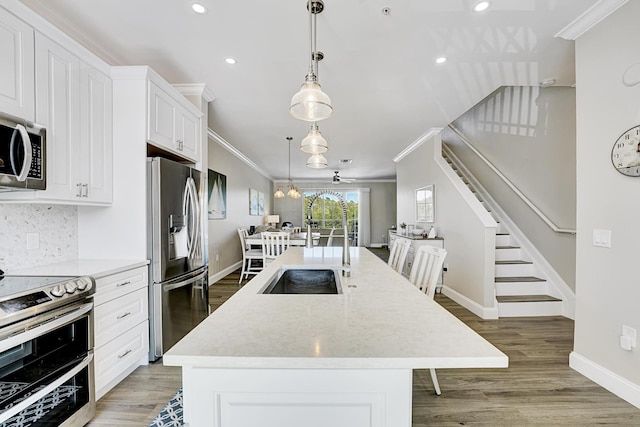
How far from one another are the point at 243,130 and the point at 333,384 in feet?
14.9

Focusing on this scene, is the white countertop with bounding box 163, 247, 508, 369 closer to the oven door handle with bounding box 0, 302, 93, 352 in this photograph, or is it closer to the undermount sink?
the undermount sink

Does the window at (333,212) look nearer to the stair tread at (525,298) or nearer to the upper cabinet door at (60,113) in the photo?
the stair tread at (525,298)

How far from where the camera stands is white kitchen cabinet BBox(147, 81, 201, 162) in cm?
247

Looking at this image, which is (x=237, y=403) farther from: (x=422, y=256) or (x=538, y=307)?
(x=538, y=307)

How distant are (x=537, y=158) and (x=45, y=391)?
5.20 metres

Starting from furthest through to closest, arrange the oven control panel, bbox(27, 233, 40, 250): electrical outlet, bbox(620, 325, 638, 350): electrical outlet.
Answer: bbox(27, 233, 40, 250): electrical outlet < bbox(620, 325, 638, 350): electrical outlet < the oven control panel

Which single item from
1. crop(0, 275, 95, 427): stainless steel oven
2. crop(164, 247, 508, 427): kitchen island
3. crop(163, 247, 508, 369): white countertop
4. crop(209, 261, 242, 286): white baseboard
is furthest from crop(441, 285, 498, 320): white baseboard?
crop(209, 261, 242, 286): white baseboard

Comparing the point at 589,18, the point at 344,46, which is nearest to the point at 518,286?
the point at 589,18

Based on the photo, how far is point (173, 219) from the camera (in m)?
2.56

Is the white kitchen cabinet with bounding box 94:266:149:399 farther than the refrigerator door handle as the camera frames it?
No

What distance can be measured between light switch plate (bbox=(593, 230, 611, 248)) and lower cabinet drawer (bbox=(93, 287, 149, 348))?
3405 millimetres

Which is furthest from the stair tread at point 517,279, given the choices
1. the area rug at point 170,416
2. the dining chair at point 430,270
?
the area rug at point 170,416

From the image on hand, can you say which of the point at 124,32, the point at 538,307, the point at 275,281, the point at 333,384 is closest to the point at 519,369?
the point at 538,307

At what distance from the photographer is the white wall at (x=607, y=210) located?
191cm
